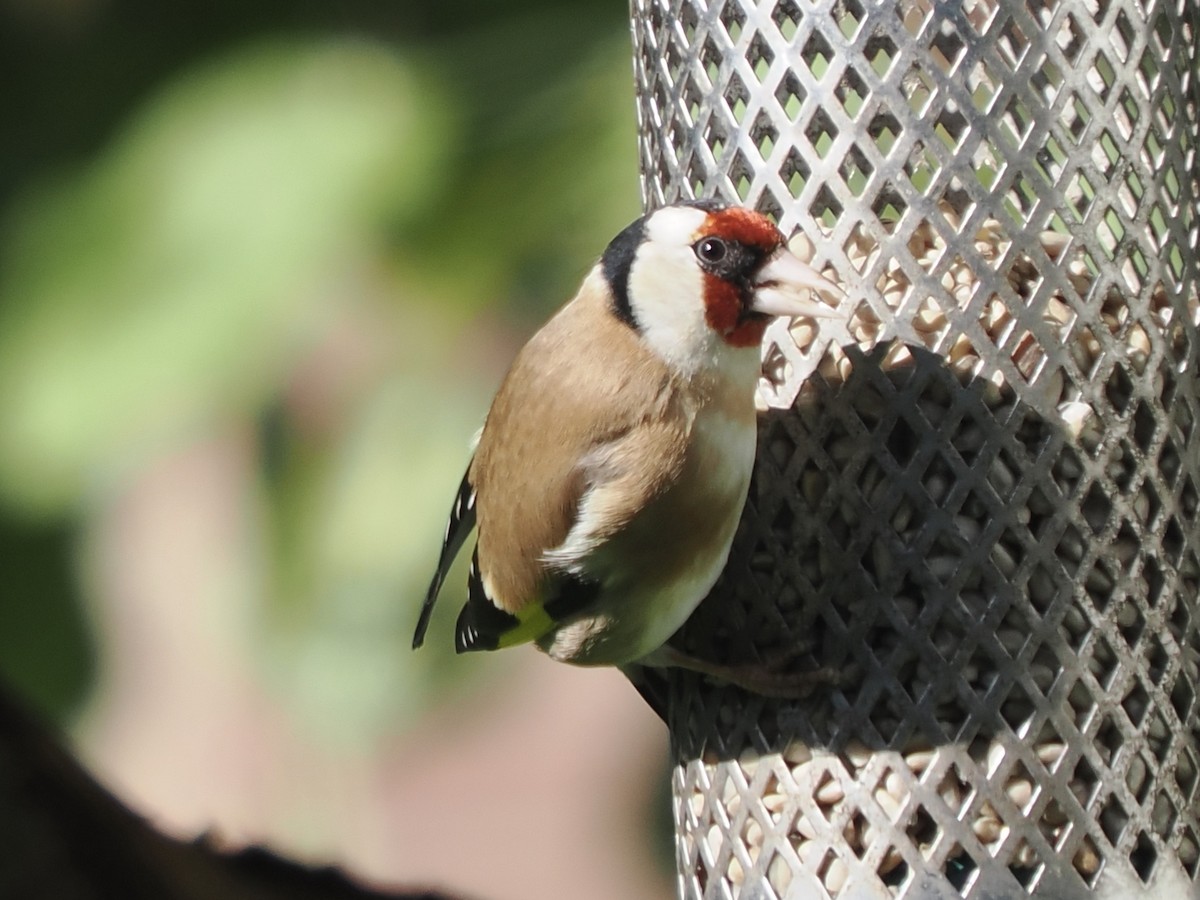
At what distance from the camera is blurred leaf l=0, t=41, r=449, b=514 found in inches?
107

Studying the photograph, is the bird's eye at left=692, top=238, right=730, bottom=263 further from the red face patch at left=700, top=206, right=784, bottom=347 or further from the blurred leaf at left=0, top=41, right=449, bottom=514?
the blurred leaf at left=0, top=41, right=449, bottom=514

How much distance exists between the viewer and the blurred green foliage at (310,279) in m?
2.62

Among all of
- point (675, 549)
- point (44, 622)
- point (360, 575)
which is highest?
point (675, 549)

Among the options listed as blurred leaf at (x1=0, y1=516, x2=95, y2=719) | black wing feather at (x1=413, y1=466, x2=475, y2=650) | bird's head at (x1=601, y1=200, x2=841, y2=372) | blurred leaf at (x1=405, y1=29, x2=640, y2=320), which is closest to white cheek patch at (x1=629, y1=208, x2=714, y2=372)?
bird's head at (x1=601, y1=200, x2=841, y2=372)

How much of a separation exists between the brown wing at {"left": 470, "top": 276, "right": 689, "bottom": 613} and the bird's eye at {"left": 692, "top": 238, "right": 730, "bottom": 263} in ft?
→ 0.43

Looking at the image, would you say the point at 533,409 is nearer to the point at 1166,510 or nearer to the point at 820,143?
the point at 820,143

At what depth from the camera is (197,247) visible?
9.00 feet

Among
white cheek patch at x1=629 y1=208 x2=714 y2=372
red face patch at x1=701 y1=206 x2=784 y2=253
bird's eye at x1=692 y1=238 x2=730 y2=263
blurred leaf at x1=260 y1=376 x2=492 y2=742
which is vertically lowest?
blurred leaf at x1=260 y1=376 x2=492 y2=742

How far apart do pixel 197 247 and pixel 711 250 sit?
51.9 inches

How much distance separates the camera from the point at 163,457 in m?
2.87

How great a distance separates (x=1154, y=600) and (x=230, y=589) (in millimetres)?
1655

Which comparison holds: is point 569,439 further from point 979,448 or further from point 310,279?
point 310,279

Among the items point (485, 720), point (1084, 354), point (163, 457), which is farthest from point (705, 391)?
point (163, 457)

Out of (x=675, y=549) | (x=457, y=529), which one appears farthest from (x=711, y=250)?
(x=457, y=529)
